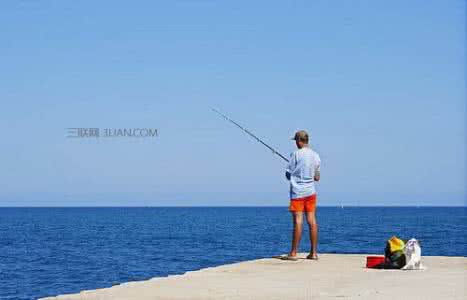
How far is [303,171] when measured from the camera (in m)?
10.3

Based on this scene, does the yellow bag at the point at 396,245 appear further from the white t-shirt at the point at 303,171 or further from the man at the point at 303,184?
the white t-shirt at the point at 303,171

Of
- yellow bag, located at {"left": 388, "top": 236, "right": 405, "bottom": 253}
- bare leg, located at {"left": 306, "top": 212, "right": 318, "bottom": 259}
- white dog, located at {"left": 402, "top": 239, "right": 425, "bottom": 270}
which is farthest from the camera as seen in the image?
bare leg, located at {"left": 306, "top": 212, "right": 318, "bottom": 259}

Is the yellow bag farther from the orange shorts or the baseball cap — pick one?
the baseball cap

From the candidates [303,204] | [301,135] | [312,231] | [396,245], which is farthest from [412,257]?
[301,135]

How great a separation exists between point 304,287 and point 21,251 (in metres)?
48.5

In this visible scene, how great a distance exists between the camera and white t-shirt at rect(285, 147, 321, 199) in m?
10.3

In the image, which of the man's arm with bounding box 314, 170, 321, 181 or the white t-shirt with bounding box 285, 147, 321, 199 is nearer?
the white t-shirt with bounding box 285, 147, 321, 199

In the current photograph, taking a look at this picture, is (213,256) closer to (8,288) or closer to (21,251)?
(21,251)

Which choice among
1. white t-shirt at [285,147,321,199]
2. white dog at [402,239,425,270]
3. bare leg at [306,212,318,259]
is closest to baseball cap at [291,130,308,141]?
white t-shirt at [285,147,321,199]

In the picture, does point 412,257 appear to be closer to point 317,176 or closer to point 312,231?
point 312,231

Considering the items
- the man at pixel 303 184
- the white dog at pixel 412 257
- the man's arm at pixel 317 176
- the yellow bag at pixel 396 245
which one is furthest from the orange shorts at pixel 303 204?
the white dog at pixel 412 257

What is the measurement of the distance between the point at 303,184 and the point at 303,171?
0.18 meters

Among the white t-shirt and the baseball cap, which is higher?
the baseball cap

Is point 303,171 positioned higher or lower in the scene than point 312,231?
higher
